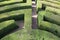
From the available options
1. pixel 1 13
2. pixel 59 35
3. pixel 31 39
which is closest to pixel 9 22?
pixel 1 13

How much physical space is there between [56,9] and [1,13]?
205 inches

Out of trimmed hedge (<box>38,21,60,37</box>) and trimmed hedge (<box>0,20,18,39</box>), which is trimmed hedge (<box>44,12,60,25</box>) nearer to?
trimmed hedge (<box>38,21,60,37</box>)

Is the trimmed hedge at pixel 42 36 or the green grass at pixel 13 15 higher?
the green grass at pixel 13 15

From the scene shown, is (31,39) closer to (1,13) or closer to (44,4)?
(1,13)

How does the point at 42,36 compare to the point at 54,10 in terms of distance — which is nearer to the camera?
the point at 42,36

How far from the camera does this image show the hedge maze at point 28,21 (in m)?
10.0

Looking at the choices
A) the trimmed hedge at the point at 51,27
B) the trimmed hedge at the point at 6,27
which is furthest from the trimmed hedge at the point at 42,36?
the trimmed hedge at the point at 6,27

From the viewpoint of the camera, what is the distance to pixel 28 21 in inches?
513

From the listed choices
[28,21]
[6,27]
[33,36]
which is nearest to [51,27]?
[33,36]

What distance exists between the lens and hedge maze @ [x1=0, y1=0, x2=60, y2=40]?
395 inches

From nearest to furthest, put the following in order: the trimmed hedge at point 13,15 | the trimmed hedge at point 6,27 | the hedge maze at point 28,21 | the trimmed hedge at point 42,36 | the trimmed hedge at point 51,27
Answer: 1. the trimmed hedge at point 42,36
2. the hedge maze at point 28,21
3. the trimmed hedge at point 51,27
4. the trimmed hedge at point 6,27
5. the trimmed hedge at point 13,15

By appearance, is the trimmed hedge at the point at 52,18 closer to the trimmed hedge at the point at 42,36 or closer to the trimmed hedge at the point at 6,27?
the trimmed hedge at the point at 42,36

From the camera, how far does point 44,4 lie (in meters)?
16.4

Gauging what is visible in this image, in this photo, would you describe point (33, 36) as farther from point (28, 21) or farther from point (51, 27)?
point (28, 21)
